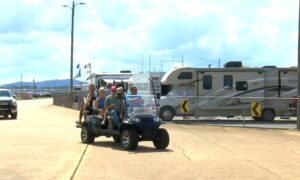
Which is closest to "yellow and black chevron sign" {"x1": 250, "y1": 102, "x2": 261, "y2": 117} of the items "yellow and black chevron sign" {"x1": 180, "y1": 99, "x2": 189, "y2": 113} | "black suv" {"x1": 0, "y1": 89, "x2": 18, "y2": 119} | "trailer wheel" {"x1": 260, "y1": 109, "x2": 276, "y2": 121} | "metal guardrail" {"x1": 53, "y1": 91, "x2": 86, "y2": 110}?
"trailer wheel" {"x1": 260, "y1": 109, "x2": 276, "y2": 121}

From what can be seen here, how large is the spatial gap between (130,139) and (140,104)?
4.02ft

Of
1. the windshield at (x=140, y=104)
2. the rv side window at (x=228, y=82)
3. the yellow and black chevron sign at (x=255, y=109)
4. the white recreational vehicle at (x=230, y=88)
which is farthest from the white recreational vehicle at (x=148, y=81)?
the windshield at (x=140, y=104)

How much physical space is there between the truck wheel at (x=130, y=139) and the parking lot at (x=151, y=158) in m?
0.24

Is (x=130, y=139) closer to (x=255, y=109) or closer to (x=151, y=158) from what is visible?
(x=151, y=158)

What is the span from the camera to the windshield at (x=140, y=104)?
15891mm

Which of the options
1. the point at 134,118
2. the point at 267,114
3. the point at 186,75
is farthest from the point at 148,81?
the point at 134,118

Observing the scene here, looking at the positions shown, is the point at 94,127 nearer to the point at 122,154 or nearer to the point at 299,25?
the point at 122,154

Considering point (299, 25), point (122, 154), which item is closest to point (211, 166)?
point (122, 154)

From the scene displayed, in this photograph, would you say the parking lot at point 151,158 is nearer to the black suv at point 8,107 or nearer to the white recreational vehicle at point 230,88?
the white recreational vehicle at point 230,88

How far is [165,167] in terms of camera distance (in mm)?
12289

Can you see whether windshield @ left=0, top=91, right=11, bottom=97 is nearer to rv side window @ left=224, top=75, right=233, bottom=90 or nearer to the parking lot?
rv side window @ left=224, top=75, right=233, bottom=90

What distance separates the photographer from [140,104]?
52.5 ft

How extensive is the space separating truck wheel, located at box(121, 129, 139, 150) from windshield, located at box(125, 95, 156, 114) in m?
0.70

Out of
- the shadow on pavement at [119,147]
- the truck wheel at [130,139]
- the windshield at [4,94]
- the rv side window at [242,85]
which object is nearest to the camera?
the truck wheel at [130,139]
